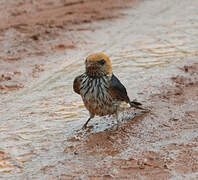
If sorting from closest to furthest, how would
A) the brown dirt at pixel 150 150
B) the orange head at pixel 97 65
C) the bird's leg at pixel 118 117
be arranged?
the brown dirt at pixel 150 150 → the orange head at pixel 97 65 → the bird's leg at pixel 118 117

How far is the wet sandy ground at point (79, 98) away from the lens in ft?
19.0

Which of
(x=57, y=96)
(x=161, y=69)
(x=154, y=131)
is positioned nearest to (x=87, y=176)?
(x=154, y=131)

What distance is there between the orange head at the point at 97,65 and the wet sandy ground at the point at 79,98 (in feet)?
2.98

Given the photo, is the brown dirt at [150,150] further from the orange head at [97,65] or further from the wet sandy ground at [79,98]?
the orange head at [97,65]

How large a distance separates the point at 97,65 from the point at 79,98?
1.73 m

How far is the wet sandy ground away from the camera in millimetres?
5781

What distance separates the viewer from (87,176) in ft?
17.9

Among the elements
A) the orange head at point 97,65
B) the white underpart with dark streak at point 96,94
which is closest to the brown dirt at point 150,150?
the white underpart with dark streak at point 96,94

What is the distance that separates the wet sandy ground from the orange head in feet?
2.98

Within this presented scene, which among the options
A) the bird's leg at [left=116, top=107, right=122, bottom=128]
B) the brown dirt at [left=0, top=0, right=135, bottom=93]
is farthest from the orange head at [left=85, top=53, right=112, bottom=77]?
the brown dirt at [left=0, top=0, right=135, bottom=93]

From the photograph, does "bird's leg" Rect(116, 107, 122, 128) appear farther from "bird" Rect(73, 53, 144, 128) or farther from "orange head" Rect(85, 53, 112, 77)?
"orange head" Rect(85, 53, 112, 77)

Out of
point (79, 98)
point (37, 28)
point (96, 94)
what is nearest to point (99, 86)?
point (96, 94)

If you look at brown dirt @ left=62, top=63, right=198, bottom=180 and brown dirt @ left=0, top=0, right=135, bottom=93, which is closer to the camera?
brown dirt @ left=62, top=63, right=198, bottom=180

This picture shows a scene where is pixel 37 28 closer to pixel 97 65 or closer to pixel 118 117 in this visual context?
pixel 118 117
